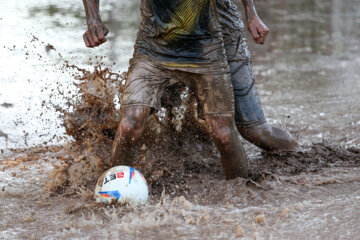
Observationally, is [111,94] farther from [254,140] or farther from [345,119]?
[345,119]

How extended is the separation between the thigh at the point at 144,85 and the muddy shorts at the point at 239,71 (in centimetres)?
77

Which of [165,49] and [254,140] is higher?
[165,49]

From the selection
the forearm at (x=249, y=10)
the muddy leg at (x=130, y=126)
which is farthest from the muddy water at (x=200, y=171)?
the forearm at (x=249, y=10)

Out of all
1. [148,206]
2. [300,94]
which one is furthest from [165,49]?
[300,94]

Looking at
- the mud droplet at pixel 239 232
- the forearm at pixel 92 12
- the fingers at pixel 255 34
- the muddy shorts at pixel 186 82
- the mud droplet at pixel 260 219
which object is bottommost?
the mud droplet at pixel 239 232

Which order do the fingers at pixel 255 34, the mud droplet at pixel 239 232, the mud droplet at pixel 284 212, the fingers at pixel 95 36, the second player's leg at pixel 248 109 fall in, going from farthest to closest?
the second player's leg at pixel 248 109 < the fingers at pixel 255 34 < the fingers at pixel 95 36 < the mud droplet at pixel 284 212 < the mud droplet at pixel 239 232

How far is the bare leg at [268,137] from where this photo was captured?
5105 mm

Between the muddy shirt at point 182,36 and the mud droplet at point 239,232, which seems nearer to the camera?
the mud droplet at point 239,232

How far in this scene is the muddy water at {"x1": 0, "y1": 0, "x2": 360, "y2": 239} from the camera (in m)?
3.85

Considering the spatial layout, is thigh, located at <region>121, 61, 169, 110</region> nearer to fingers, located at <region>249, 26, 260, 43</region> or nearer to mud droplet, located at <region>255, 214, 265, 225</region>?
fingers, located at <region>249, 26, 260, 43</region>

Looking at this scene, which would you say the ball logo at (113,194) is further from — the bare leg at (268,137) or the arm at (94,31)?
the bare leg at (268,137)

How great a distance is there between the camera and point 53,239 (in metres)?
A: 3.72

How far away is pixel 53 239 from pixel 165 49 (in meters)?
1.71

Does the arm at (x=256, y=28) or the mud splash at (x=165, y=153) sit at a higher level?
the arm at (x=256, y=28)
